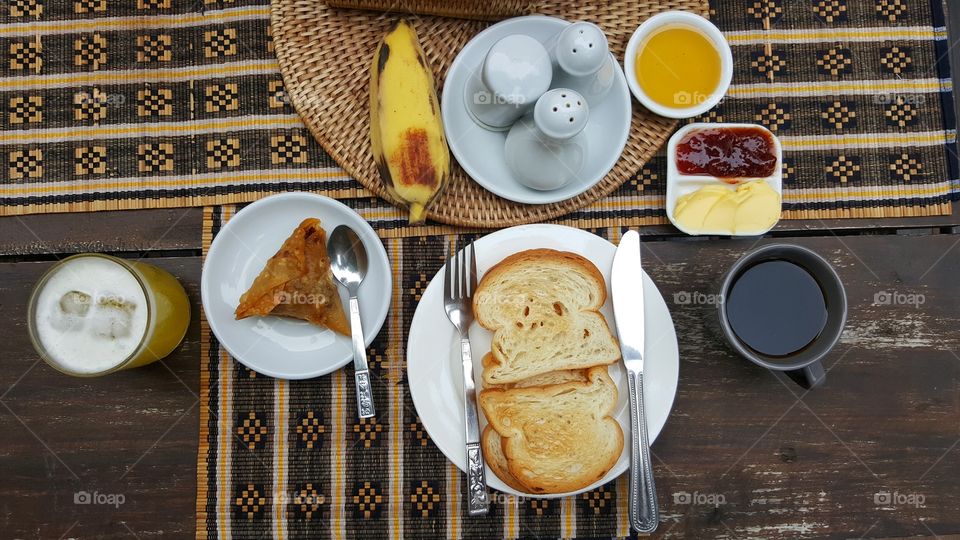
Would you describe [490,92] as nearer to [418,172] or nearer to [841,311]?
[418,172]

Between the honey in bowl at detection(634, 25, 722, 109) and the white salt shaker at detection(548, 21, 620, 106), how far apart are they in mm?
100

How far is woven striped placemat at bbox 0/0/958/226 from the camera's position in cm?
109

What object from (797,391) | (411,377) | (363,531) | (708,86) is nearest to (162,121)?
(411,377)

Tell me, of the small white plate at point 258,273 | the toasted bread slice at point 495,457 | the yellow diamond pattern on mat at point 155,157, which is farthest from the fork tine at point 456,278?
the yellow diamond pattern on mat at point 155,157

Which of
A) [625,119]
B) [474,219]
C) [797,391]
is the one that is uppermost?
[625,119]

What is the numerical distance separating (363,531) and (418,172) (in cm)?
61

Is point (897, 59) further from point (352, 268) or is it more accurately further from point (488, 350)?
point (352, 268)

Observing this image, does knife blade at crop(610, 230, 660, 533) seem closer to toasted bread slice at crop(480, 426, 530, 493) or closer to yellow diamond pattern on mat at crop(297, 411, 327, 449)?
toasted bread slice at crop(480, 426, 530, 493)

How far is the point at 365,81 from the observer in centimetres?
107

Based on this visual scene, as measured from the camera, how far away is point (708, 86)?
105 centimetres

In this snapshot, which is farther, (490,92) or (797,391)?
(797,391)

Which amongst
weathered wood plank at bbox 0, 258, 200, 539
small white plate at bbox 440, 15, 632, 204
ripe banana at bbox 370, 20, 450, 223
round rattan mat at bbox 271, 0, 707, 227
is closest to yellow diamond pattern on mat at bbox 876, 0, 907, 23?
round rattan mat at bbox 271, 0, 707, 227

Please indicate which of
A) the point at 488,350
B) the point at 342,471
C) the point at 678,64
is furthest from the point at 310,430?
the point at 678,64

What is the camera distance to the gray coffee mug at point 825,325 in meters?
0.93
